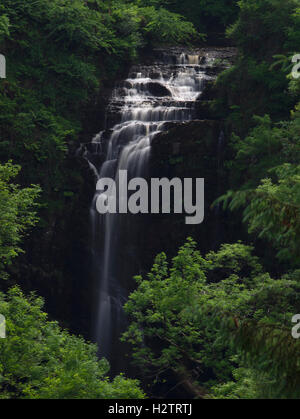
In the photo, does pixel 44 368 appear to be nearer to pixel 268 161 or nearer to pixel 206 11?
pixel 268 161

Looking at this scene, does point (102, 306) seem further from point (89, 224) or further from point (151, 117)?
point (151, 117)

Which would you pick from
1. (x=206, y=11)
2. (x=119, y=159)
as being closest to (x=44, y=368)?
(x=119, y=159)

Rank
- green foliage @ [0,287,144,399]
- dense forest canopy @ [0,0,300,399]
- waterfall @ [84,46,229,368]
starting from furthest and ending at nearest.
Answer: waterfall @ [84,46,229,368], dense forest canopy @ [0,0,300,399], green foliage @ [0,287,144,399]

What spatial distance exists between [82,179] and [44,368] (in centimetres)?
1190

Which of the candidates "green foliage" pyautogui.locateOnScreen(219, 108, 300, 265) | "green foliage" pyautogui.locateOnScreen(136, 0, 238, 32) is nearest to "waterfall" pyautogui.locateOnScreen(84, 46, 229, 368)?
"green foliage" pyautogui.locateOnScreen(219, 108, 300, 265)

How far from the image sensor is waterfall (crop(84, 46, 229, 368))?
893 inches

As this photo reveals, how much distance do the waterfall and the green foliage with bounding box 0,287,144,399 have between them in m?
7.99

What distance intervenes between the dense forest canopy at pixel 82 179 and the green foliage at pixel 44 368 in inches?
1.8

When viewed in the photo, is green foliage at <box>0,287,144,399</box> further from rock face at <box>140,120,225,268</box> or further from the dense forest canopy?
rock face at <box>140,120,225,268</box>


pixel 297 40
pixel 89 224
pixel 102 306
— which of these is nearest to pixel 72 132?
pixel 89 224

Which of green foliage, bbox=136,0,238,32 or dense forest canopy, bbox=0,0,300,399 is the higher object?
green foliage, bbox=136,0,238,32

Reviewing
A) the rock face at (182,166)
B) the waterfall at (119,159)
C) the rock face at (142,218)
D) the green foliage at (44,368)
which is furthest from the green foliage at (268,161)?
the green foliage at (44,368)
